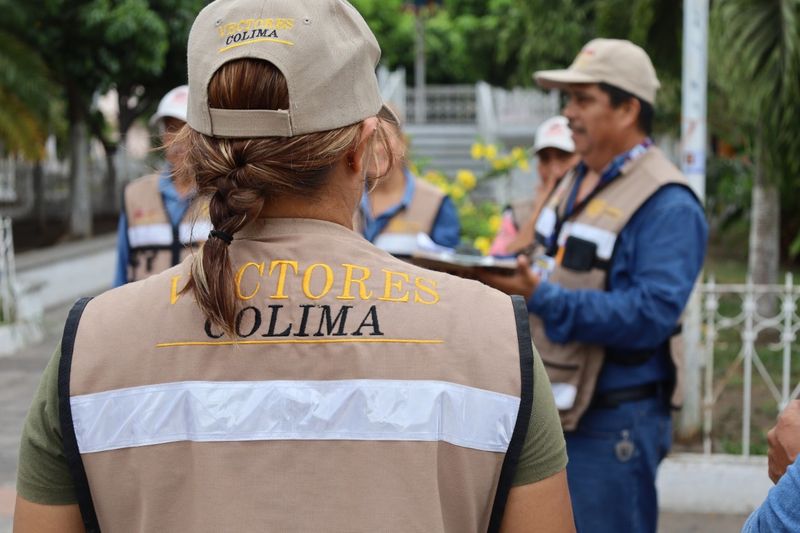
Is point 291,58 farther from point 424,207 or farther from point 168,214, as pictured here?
point 424,207

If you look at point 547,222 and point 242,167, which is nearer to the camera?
point 242,167

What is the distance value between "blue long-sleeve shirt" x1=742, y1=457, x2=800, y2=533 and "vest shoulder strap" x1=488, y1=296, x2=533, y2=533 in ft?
1.13

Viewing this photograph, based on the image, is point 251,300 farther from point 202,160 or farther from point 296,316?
point 202,160

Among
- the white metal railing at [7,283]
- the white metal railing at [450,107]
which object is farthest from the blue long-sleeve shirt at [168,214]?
the white metal railing at [450,107]

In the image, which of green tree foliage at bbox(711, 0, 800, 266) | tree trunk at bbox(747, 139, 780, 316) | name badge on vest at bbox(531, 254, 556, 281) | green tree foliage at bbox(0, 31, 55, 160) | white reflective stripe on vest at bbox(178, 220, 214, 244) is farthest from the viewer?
green tree foliage at bbox(0, 31, 55, 160)

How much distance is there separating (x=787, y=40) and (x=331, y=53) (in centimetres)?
564

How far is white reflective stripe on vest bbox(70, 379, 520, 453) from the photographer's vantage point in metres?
1.29

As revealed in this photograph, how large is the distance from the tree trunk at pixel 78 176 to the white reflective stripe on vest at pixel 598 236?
46.4 ft

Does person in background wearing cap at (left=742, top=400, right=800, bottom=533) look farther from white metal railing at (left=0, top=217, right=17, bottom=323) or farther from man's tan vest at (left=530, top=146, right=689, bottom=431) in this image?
white metal railing at (left=0, top=217, right=17, bottom=323)

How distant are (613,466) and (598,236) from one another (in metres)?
0.68

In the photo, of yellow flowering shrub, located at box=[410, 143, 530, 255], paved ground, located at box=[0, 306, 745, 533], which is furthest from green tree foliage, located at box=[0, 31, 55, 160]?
yellow flowering shrub, located at box=[410, 143, 530, 255]

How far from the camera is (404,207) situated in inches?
158

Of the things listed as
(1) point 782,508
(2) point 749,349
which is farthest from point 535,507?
(2) point 749,349

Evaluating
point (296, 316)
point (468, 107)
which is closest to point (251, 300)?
point (296, 316)
